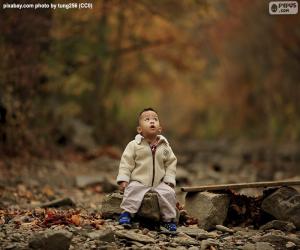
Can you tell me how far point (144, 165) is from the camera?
15.5 feet

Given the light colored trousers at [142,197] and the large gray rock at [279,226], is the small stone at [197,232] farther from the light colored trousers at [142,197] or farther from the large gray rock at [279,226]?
the large gray rock at [279,226]

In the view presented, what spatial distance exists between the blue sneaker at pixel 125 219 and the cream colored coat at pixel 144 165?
0.95 feet

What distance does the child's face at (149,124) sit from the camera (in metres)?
4.71

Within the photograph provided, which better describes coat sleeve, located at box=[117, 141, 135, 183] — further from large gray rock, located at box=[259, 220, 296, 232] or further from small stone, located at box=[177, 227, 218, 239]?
large gray rock, located at box=[259, 220, 296, 232]

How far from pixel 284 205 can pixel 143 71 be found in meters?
10.0

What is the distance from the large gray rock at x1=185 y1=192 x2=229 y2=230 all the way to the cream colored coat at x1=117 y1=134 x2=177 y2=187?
0.39 m

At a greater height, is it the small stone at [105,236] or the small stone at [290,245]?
the small stone at [105,236]

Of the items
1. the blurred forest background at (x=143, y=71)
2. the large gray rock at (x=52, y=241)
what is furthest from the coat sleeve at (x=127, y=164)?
the blurred forest background at (x=143, y=71)

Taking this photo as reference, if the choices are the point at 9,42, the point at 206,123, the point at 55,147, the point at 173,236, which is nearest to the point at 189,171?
the point at 55,147

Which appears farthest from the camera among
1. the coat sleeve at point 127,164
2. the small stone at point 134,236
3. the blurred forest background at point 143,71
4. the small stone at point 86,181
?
the blurred forest background at point 143,71

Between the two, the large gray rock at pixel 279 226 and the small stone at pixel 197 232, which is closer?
the small stone at pixel 197 232

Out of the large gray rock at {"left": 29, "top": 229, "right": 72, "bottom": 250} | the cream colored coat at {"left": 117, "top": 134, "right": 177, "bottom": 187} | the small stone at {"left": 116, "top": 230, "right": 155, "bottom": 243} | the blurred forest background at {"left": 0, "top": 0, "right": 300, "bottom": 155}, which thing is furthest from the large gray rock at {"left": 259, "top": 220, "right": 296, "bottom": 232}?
the blurred forest background at {"left": 0, "top": 0, "right": 300, "bottom": 155}

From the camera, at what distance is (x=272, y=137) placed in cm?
1502

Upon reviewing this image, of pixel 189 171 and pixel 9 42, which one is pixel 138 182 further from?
pixel 189 171
